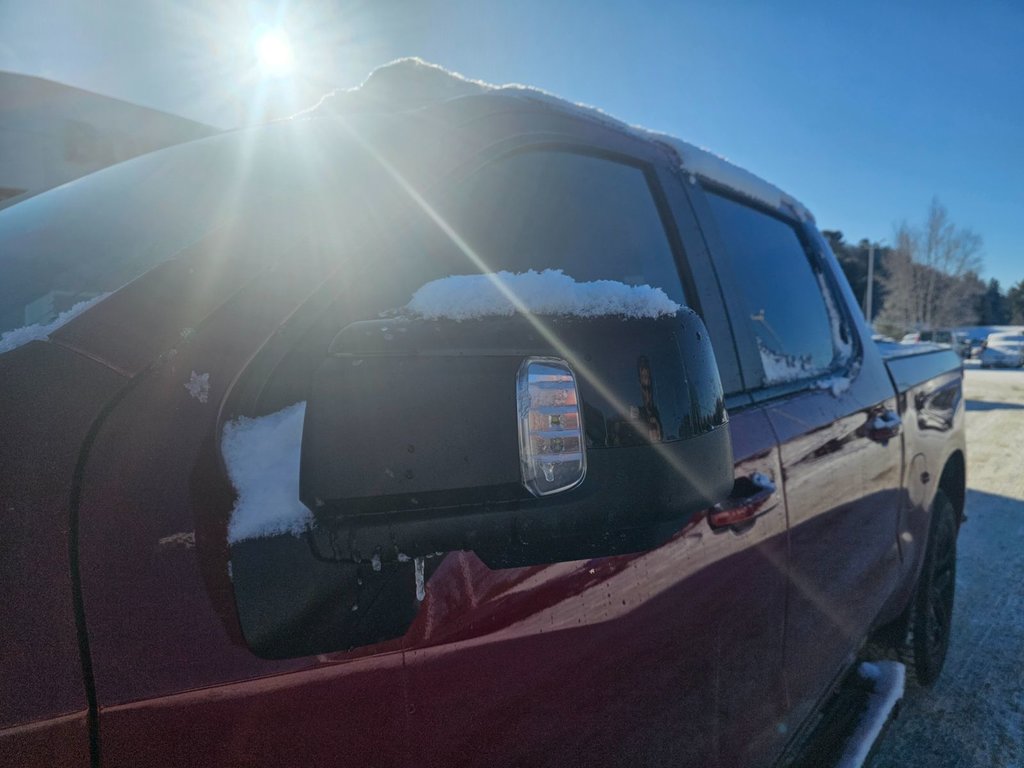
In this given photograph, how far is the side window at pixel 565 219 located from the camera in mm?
1189

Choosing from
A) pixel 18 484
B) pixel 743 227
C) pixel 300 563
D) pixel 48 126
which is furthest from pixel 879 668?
pixel 48 126

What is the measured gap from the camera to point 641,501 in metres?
0.71

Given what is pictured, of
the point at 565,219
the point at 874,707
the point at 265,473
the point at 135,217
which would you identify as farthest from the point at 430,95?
the point at 874,707

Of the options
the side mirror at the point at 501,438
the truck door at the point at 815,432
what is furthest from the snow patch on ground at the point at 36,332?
the truck door at the point at 815,432

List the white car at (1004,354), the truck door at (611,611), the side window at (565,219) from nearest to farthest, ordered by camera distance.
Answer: the truck door at (611,611) → the side window at (565,219) → the white car at (1004,354)

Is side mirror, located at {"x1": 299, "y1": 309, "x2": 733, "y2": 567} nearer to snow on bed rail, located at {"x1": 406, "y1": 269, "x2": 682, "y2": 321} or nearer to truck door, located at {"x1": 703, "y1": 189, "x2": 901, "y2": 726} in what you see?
snow on bed rail, located at {"x1": 406, "y1": 269, "x2": 682, "y2": 321}

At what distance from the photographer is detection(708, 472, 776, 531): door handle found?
135 cm

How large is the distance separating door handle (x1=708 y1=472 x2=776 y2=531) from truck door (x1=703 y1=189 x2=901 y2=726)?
180 millimetres

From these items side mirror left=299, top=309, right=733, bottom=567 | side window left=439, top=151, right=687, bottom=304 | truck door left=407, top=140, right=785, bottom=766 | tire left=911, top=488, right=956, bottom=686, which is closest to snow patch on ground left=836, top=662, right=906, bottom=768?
truck door left=407, top=140, right=785, bottom=766

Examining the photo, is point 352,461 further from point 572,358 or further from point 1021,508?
point 1021,508

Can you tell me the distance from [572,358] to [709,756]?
105cm

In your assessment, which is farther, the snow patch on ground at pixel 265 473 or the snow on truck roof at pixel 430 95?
the snow on truck roof at pixel 430 95

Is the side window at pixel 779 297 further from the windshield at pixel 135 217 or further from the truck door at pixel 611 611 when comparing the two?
the windshield at pixel 135 217

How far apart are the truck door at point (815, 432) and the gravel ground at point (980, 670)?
757 mm
